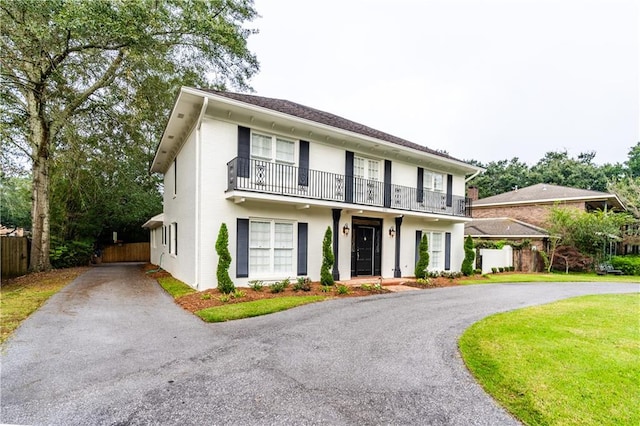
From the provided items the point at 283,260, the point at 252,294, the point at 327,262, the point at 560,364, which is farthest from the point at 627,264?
the point at 252,294

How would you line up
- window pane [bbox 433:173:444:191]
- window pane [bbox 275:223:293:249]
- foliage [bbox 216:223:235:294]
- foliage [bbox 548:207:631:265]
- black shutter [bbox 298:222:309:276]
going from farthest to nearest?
foliage [bbox 548:207:631:265] → window pane [bbox 433:173:444:191] → black shutter [bbox 298:222:309:276] → window pane [bbox 275:223:293:249] → foliage [bbox 216:223:235:294]

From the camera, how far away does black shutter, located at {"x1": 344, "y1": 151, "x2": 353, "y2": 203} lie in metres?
12.0

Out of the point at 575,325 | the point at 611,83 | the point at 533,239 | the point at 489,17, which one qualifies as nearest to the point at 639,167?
the point at 533,239

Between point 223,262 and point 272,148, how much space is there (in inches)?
163

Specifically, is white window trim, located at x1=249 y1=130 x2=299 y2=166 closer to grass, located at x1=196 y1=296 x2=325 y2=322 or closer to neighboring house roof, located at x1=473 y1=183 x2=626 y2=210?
grass, located at x1=196 y1=296 x2=325 y2=322

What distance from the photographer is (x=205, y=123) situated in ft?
31.0

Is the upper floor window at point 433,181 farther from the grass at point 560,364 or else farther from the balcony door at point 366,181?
the grass at point 560,364

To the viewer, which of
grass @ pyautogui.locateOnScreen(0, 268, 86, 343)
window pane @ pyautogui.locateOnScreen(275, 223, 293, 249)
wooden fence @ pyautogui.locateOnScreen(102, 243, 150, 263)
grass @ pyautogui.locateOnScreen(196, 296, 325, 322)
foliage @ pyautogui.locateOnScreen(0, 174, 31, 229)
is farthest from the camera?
wooden fence @ pyautogui.locateOnScreen(102, 243, 150, 263)

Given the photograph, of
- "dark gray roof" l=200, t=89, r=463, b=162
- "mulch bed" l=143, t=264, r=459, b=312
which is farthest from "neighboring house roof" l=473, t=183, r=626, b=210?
"mulch bed" l=143, t=264, r=459, b=312

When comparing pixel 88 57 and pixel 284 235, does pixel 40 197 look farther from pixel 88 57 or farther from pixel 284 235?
pixel 284 235

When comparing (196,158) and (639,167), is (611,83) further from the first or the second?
(639,167)

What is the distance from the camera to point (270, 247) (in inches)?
412

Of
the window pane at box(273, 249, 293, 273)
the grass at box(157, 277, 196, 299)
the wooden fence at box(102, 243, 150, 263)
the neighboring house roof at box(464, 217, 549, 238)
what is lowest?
the wooden fence at box(102, 243, 150, 263)

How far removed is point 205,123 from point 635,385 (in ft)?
34.2
